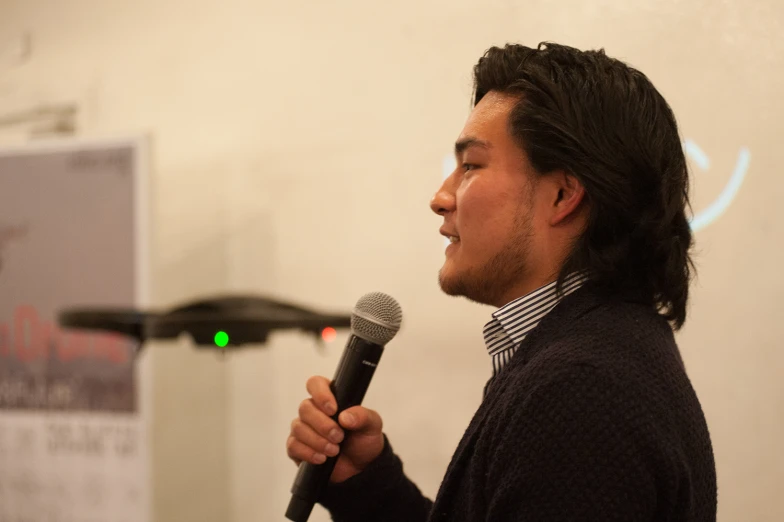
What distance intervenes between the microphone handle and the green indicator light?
0.91 meters

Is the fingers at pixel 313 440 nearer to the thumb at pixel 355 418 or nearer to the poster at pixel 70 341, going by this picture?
the thumb at pixel 355 418

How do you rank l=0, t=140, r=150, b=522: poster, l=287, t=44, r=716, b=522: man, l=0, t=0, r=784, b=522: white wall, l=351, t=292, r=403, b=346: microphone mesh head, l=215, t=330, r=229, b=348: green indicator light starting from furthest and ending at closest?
l=0, t=140, r=150, b=522: poster < l=215, t=330, r=229, b=348: green indicator light < l=0, t=0, r=784, b=522: white wall < l=351, t=292, r=403, b=346: microphone mesh head < l=287, t=44, r=716, b=522: man

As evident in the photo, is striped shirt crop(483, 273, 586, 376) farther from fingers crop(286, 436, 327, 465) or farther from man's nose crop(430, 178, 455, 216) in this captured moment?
fingers crop(286, 436, 327, 465)

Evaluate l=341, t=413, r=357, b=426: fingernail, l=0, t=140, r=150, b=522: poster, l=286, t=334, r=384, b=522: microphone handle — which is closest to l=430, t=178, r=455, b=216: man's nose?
l=286, t=334, r=384, b=522: microphone handle

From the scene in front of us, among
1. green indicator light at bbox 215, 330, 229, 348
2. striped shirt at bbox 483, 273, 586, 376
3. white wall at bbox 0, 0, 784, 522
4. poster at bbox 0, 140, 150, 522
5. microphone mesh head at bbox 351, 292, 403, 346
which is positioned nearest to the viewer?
striped shirt at bbox 483, 273, 586, 376

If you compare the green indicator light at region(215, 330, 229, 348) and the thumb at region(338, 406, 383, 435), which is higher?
the green indicator light at region(215, 330, 229, 348)

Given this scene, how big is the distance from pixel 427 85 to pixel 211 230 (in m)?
0.90

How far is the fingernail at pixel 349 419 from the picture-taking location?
3.53 feet

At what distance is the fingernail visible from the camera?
1077mm

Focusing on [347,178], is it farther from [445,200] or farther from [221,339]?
[445,200]

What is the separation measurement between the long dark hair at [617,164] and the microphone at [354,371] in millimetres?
299

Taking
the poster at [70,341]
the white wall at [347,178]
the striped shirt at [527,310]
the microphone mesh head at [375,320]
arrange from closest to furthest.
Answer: the striped shirt at [527,310] < the microphone mesh head at [375,320] < the white wall at [347,178] < the poster at [70,341]

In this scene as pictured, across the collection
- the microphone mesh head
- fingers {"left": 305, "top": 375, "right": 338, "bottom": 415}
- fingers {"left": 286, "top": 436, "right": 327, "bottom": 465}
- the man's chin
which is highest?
the man's chin

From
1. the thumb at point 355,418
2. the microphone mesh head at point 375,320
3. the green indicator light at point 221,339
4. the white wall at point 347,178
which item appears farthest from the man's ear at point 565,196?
the green indicator light at point 221,339
